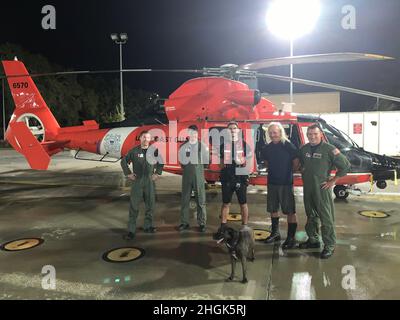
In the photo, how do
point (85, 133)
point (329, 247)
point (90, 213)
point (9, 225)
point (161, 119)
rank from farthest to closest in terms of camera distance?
point (85, 133) < point (161, 119) < point (90, 213) < point (9, 225) < point (329, 247)

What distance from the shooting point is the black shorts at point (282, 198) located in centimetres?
479

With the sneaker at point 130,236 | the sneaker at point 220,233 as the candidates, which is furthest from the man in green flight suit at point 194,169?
the sneaker at point 130,236

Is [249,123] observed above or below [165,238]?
above

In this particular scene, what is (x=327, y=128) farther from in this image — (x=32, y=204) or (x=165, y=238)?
(x=32, y=204)

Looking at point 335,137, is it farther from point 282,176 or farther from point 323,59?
point 282,176

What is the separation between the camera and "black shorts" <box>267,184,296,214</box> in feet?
15.7

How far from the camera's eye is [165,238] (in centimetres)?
529

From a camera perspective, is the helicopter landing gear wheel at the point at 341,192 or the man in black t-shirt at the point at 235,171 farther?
the helicopter landing gear wheel at the point at 341,192

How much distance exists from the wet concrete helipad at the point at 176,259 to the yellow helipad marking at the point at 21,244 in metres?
0.14

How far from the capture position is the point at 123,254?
465 cm

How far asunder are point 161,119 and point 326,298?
5.90 metres

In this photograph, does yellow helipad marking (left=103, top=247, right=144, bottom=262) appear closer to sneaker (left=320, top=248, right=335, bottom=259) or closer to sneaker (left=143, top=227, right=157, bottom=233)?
sneaker (left=143, top=227, right=157, bottom=233)

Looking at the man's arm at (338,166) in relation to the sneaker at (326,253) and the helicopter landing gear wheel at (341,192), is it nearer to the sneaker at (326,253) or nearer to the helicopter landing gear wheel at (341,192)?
the sneaker at (326,253)
